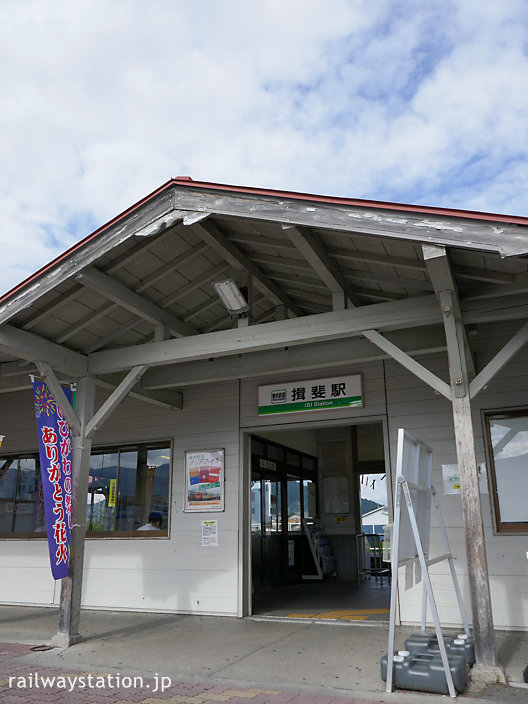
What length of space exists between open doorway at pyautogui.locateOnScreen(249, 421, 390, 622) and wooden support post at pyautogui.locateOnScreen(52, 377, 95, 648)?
2.30 meters

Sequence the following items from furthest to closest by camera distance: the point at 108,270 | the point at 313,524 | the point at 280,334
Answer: the point at 313,524 < the point at 108,270 < the point at 280,334

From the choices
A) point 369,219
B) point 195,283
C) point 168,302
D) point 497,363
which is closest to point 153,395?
point 168,302

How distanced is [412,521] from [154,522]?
173 inches

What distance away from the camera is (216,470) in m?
7.14

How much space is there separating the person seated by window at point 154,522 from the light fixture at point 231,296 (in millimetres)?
3455

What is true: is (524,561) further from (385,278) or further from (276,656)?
(385,278)

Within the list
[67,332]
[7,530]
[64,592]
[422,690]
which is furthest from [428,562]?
[7,530]

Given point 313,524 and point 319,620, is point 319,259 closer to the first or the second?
point 319,620

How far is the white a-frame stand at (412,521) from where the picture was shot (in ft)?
12.2

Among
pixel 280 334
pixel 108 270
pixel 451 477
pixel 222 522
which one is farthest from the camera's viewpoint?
pixel 222 522

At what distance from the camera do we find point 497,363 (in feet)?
14.1

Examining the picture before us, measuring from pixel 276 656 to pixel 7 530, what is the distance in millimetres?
5335

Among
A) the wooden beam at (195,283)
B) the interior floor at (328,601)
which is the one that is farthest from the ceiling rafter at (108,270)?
the interior floor at (328,601)

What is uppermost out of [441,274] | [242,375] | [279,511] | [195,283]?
[195,283]
